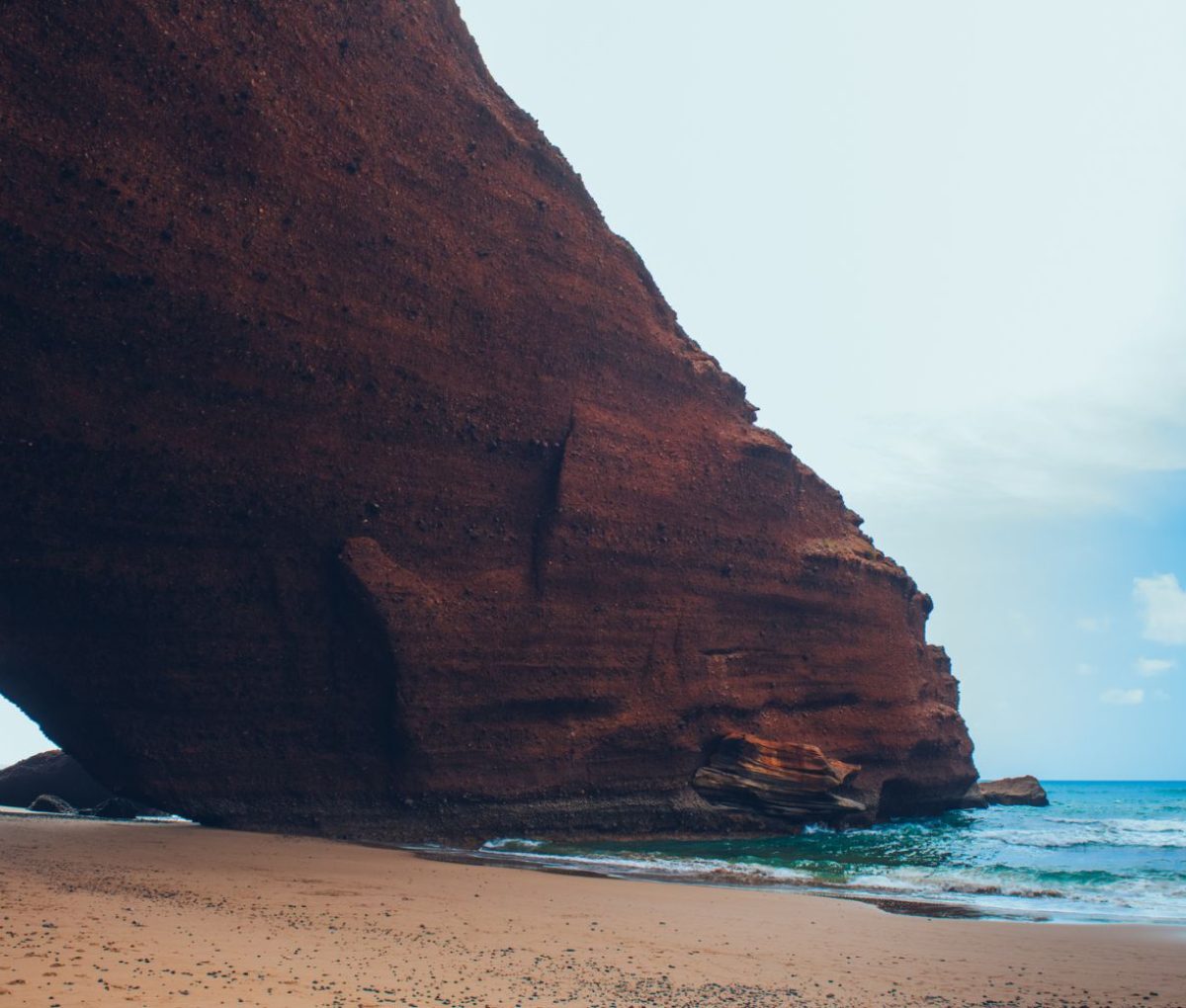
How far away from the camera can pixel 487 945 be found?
22.2 feet

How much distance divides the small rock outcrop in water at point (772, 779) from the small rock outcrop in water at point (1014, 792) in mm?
21034

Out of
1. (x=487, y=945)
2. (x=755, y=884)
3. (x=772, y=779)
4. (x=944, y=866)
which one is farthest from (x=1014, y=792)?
(x=487, y=945)

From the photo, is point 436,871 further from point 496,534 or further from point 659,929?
point 496,534

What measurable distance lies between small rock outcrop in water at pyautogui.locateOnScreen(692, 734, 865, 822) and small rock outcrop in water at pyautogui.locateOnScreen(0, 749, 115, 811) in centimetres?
1649

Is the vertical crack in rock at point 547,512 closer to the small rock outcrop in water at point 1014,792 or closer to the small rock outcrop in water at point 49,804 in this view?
the small rock outcrop in water at point 49,804

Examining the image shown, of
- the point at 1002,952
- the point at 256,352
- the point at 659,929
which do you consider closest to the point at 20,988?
the point at 659,929

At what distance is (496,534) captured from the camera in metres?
18.1

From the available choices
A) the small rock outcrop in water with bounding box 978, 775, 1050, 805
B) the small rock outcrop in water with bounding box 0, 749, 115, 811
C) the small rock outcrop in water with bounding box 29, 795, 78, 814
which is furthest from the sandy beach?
the small rock outcrop in water with bounding box 978, 775, 1050, 805

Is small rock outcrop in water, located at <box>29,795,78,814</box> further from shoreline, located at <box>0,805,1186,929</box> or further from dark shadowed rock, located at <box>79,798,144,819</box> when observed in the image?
shoreline, located at <box>0,805,1186,929</box>

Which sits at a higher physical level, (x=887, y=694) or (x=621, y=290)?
(x=621, y=290)

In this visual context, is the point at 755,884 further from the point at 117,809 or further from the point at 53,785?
the point at 53,785

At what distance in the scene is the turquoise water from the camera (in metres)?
11.9

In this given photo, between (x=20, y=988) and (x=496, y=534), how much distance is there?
13.6 m

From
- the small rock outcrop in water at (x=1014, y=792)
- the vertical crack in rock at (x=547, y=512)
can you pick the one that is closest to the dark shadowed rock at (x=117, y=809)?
the vertical crack in rock at (x=547, y=512)
